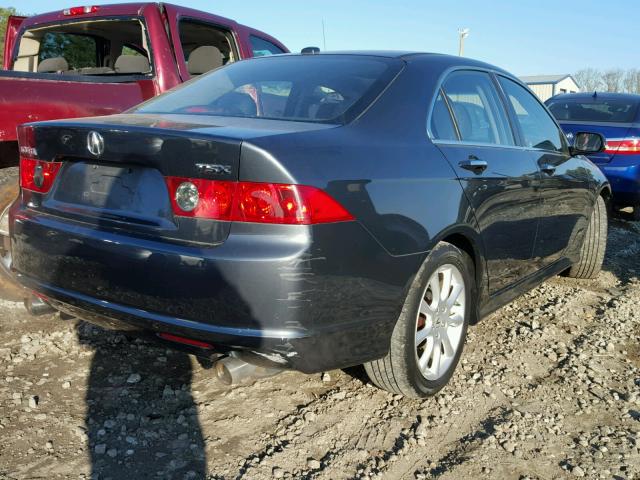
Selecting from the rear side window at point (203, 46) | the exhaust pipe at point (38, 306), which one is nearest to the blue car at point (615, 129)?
the rear side window at point (203, 46)

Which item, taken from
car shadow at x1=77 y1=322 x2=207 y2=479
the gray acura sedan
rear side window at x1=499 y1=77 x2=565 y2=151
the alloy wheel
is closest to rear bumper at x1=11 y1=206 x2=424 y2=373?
the gray acura sedan

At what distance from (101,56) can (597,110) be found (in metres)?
6.02

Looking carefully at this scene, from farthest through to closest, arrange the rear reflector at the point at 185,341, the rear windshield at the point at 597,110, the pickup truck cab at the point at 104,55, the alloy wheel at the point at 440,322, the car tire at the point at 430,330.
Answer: the rear windshield at the point at 597,110 < the pickup truck cab at the point at 104,55 < the alloy wheel at the point at 440,322 < the car tire at the point at 430,330 < the rear reflector at the point at 185,341

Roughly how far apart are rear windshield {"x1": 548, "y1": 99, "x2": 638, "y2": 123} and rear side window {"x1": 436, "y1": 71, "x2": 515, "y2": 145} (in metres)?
4.74

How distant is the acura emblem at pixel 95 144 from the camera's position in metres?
2.43

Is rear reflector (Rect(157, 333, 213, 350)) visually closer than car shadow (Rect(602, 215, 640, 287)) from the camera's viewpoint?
Yes

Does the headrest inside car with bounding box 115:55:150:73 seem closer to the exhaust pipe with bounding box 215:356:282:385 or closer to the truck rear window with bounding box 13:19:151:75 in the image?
the truck rear window with bounding box 13:19:151:75

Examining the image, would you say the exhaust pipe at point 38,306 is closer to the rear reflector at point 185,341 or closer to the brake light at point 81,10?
the rear reflector at point 185,341

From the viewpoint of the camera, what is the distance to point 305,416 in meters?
2.80

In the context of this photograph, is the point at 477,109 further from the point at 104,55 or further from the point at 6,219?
the point at 104,55

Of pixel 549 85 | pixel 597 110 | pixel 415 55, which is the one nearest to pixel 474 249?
pixel 415 55

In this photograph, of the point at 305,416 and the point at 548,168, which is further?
the point at 548,168

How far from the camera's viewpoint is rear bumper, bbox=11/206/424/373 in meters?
2.13

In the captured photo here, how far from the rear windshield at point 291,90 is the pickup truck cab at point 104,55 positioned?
0.94 metres
